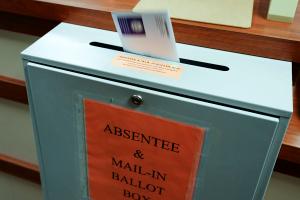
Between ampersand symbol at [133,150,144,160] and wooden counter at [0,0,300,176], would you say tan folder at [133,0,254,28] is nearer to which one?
wooden counter at [0,0,300,176]

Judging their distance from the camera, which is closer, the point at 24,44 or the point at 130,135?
the point at 130,135

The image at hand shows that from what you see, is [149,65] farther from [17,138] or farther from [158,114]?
[17,138]

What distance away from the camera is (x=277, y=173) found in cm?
73

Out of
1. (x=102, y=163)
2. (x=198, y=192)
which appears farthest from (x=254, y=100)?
(x=102, y=163)

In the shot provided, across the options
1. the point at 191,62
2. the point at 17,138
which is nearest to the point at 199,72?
the point at 191,62

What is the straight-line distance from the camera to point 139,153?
0.67 metres

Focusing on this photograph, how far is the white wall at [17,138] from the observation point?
759mm

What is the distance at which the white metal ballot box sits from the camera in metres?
0.57

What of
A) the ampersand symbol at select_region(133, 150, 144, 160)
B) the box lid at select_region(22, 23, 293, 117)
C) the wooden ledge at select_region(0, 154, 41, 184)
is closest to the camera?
the box lid at select_region(22, 23, 293, 117)

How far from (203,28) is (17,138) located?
68 cm

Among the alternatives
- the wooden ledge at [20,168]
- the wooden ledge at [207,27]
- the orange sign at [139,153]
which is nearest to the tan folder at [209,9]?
the wooden ledge at [207,27]

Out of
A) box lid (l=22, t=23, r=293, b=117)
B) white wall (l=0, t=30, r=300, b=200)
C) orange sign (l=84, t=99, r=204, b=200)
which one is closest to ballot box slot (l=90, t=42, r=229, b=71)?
box lid (l=22, t=23, r=293, b=117)

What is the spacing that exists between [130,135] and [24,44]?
412mm

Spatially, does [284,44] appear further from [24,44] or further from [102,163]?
[24,44]
